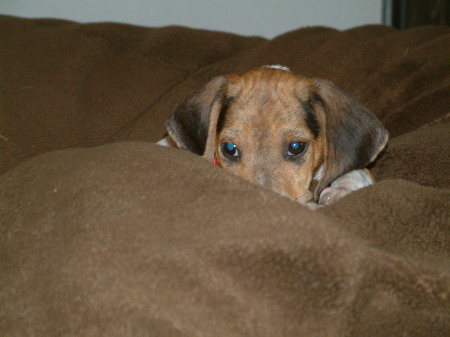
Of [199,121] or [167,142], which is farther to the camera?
[167,142]

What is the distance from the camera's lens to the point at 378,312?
1472 mm

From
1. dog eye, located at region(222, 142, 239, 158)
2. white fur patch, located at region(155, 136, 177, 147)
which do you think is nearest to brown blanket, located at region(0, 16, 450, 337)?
dog eye, located at region(222, 142, 239, 158)

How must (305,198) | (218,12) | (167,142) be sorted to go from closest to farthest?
1. (305,198)
2. (167,142)
3. (218,12)

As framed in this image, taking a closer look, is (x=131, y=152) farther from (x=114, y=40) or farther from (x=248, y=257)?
(x=114, y=40)

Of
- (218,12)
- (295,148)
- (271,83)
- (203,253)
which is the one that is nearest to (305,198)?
(295,148)

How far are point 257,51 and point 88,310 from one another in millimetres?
3349

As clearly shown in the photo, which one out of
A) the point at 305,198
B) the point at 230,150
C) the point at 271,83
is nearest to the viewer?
the point at 305,198

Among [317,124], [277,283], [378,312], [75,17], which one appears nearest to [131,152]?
[277,283]

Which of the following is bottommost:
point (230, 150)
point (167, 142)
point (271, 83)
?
point (167, 142)

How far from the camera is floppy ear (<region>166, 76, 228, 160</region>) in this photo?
9.69 feet

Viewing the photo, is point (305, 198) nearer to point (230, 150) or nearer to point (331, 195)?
point (331, 195)

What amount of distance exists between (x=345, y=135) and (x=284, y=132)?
370mm

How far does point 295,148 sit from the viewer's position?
9.09 ft

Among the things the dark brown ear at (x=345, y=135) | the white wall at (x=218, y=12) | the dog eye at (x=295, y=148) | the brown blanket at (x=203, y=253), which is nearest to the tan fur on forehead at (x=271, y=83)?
the dark brown ear at (x=345, y=135)
